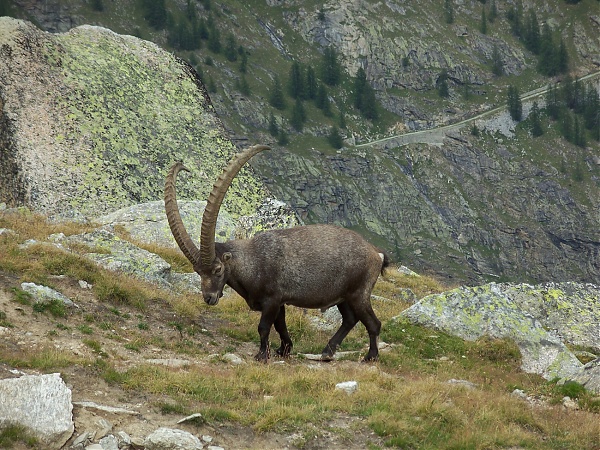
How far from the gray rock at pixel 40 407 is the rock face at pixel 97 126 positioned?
16.4 m

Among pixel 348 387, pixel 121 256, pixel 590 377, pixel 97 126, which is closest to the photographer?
pixel 348 387

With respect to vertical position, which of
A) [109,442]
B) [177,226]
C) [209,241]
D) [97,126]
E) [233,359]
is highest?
[97,126]

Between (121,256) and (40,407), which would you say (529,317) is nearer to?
(121,256)

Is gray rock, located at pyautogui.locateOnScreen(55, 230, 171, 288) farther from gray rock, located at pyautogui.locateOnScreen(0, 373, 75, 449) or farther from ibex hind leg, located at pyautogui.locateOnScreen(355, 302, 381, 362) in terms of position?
gray rock, located at pyautogui.locateOnScreen(0, 373, 75, 449)

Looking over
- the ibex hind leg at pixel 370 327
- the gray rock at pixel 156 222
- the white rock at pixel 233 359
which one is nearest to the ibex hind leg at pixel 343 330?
the ibex hind leg at pixel 370 327

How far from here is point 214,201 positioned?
14562 millimetres

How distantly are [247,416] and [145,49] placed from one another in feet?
84.6

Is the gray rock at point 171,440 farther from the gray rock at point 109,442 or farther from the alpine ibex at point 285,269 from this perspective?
the alpine ibex at point 285,269

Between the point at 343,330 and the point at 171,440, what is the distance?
7414 millimetres

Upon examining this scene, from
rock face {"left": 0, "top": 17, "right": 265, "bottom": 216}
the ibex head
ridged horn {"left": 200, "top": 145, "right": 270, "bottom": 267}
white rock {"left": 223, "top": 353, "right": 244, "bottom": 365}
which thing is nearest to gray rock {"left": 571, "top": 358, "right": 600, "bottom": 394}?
white rock {"left": 223, "top": 353, "right": 244, "bottom": 365}

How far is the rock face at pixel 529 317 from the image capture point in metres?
17.0

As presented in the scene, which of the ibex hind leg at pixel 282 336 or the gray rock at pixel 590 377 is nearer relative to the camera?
the gray rock at pixel 590 377

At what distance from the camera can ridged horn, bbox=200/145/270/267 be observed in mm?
14422

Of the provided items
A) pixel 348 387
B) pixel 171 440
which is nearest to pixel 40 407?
pixel 171 440
